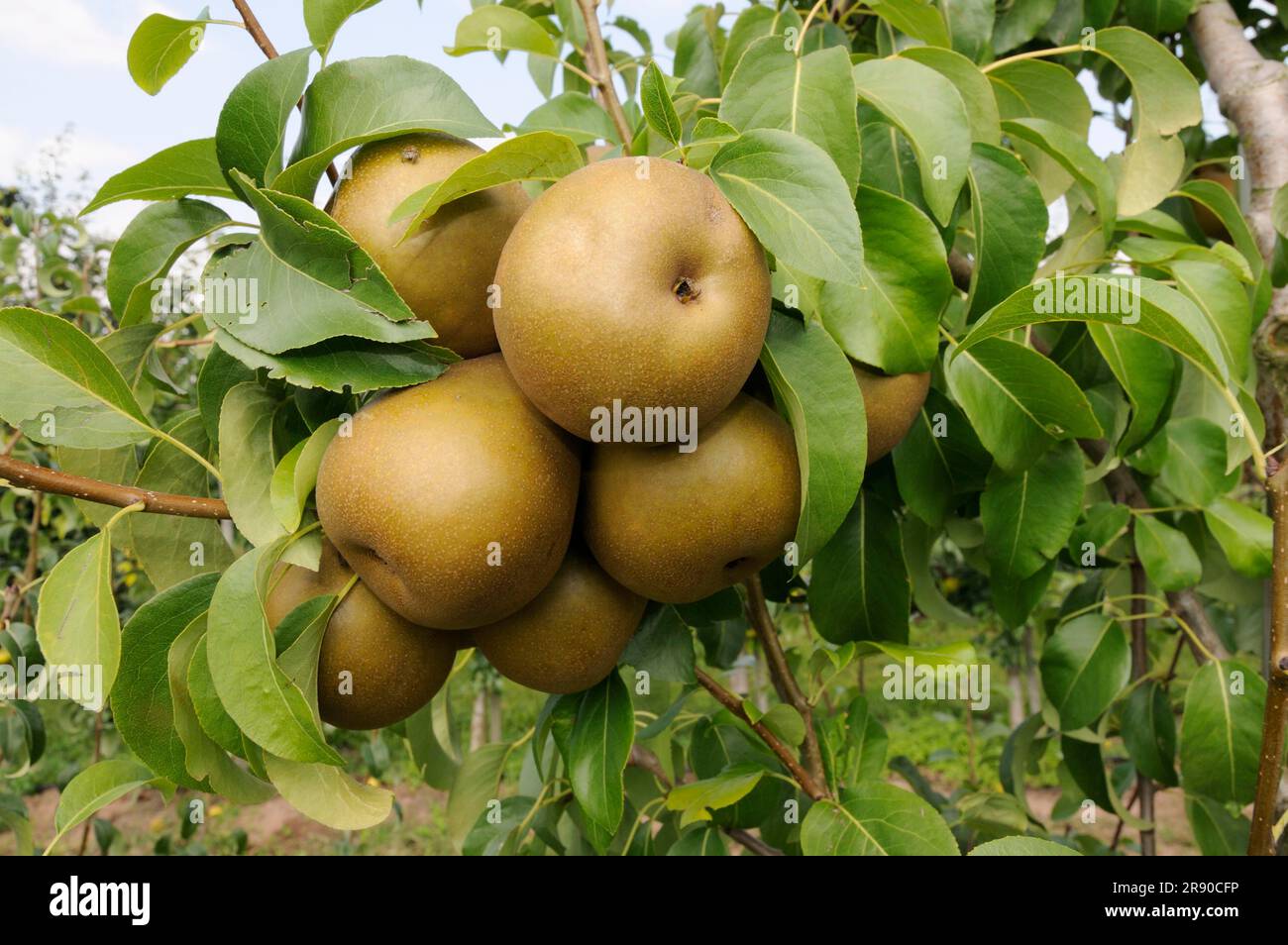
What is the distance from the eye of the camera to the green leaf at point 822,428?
0.80m

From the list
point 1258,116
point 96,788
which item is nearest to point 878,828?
point 96,788

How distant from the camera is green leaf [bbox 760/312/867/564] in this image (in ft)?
2.61

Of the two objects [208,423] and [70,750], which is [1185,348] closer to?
[208,423]

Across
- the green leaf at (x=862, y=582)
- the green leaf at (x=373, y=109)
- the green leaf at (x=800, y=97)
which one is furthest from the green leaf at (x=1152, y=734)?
the green leaf at (x=373, y=109)

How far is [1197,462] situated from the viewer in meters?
1.41

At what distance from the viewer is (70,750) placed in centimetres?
581

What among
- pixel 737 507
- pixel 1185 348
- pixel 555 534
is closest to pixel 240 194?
pixel 555 534

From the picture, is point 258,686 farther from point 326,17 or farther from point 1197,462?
point 1197,462

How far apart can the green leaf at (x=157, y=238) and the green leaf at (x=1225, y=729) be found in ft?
4.42

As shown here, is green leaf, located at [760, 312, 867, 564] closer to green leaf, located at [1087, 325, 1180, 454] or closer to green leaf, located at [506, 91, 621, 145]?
green leaf, located at [506, 91, 621, 145]

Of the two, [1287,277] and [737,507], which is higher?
[1287,277]

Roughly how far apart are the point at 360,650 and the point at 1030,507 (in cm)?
81

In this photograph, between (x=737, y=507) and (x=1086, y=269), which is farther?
(x=1086, y=269)

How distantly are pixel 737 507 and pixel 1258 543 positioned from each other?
39.5 inches
